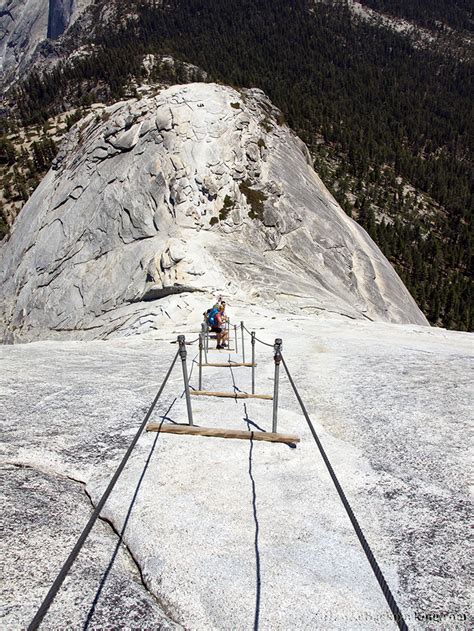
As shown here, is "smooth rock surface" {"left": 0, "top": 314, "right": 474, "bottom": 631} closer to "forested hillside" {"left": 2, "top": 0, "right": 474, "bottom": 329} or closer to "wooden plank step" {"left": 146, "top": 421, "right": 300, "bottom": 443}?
"wooden plank step" {"left": 146, "top": 421, "right": 300, "bottom": 443}

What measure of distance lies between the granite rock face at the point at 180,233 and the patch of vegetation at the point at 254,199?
0.12 m

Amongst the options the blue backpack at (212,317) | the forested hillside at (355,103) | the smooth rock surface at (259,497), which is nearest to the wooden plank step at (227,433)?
the smooth rock surface at (259,497)

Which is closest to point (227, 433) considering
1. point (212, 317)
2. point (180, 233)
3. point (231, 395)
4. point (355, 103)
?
point (231, 395)

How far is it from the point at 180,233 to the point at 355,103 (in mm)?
160081

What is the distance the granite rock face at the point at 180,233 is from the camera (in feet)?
83.0

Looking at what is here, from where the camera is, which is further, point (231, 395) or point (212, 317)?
point (212, 317)

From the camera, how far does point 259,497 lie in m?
5.04

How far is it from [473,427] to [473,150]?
180924 millimetres

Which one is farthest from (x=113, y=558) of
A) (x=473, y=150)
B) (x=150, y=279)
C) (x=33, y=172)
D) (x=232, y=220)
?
(x=473, y=150)

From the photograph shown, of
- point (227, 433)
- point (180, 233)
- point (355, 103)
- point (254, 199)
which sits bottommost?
point (227, 433)

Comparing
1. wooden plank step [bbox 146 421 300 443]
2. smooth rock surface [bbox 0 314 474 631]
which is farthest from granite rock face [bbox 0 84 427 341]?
wooden plank step [bbox 146 421 300 443]

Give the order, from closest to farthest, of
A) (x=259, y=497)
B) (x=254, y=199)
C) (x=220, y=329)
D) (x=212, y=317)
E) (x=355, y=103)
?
(x=259, y=497), (x=220, y=329), (x=212, y=317), (x=254, y=199), (x=355, y=103)

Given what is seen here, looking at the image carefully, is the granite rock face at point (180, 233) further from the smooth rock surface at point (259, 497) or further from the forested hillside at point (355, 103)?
the forested hillside at point (355, 103)

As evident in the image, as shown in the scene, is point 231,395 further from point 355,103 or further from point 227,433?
point 355,103
